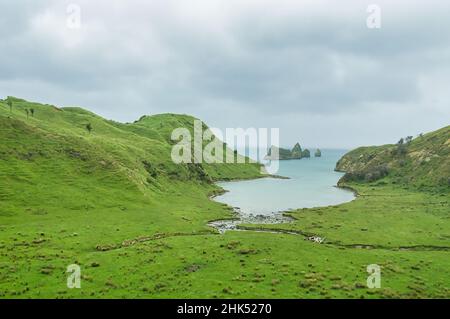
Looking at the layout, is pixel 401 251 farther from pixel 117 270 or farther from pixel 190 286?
pixel 117 270

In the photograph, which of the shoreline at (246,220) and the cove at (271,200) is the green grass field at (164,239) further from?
the cove at (271,200)

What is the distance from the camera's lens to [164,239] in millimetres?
79438

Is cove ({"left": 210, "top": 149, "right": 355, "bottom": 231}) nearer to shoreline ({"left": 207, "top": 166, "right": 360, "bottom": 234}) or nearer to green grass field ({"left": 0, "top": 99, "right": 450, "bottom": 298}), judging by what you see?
shoreline ({"left": 207, "top": 166, "right": 360, "bottom": 234})

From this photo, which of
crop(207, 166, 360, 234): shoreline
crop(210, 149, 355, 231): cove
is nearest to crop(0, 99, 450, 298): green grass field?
crop(207, 166, 360, 234): shoreline

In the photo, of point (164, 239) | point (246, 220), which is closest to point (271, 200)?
point (246, 220)

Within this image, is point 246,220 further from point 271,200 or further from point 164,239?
point 271,200

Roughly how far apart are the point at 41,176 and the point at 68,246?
168 feet

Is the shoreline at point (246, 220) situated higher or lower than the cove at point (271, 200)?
lower

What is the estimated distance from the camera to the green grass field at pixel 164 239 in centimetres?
5262

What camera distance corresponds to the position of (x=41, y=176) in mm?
113938

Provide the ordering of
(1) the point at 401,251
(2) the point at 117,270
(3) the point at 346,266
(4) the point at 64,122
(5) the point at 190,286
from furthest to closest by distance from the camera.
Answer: (4) the point at 64,122, (1) the point at 401,251, (3) the point at 346,266, (2) the point at 117,270, (5) the point at 190,286

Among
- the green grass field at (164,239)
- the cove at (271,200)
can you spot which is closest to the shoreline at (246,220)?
the cove at (271,200)
